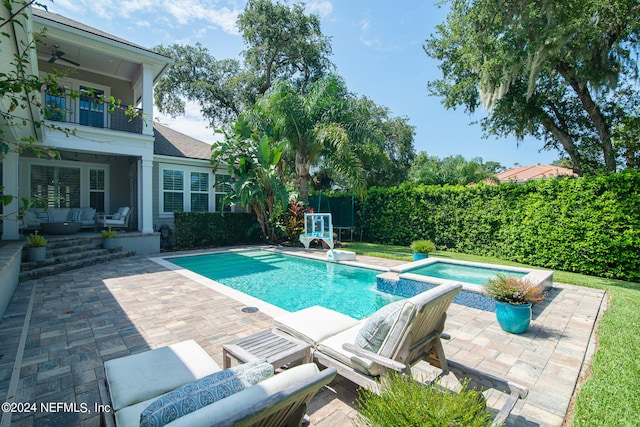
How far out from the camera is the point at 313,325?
375 centimetres

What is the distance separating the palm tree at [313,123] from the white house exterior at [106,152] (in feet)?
14.6

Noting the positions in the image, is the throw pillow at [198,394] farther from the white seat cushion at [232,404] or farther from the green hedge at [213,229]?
the green hedge at [213,229]

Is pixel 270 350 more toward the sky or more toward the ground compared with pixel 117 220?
more toward the ground

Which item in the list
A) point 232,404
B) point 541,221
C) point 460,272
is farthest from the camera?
point 541,221

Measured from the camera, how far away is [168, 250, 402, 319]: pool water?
23.6 ft

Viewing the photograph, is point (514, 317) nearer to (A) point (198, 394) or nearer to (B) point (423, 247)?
(A) point (198, 394)

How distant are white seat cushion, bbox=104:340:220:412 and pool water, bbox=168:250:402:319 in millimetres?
3854

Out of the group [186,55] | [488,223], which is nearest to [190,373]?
[488,223]

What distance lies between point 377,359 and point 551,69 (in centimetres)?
1518

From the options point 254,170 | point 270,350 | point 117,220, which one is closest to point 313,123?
point 254,170

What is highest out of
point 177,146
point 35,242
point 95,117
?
point 95,117

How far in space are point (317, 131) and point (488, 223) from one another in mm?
8083

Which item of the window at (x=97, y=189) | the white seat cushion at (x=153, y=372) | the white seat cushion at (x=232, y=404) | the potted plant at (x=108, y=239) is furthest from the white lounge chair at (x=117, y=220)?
the white seat cushion at (x=232, y=404)

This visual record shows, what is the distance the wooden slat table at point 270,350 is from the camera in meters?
2.90
